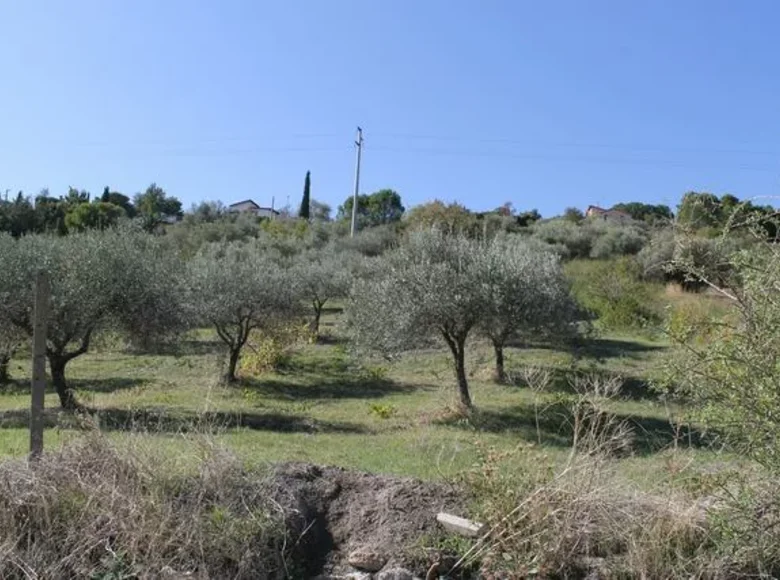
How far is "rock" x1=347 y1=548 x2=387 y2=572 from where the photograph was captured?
5195mm

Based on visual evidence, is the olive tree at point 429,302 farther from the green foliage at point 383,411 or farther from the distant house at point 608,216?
the distant house at point 608,216

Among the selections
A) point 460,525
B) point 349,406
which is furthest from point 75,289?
point 460,525

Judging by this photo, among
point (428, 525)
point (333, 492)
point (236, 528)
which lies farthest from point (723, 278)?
point (236, 528)

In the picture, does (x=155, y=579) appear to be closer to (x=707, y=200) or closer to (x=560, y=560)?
(x=560, y=560)

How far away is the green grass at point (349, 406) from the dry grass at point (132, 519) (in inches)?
14.3

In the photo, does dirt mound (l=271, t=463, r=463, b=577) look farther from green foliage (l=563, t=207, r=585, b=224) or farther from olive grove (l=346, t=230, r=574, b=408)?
green foliage (l=563, t=207, r=585, b=224)

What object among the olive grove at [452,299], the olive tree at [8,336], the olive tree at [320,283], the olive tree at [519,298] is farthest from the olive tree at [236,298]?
the olive tree at [320,283]

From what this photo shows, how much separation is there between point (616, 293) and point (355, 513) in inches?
1147

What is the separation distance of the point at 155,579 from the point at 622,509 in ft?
10.5

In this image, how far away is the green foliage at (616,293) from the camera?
101ft

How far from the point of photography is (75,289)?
591 inches

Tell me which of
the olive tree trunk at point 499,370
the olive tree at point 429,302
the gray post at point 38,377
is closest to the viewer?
the gray post at point 38,377

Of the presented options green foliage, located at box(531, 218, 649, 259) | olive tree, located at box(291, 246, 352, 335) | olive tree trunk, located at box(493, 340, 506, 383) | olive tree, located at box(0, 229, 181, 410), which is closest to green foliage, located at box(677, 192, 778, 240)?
olive tree, located at box(0, 229, 181, 410)

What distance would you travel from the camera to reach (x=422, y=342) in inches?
645
